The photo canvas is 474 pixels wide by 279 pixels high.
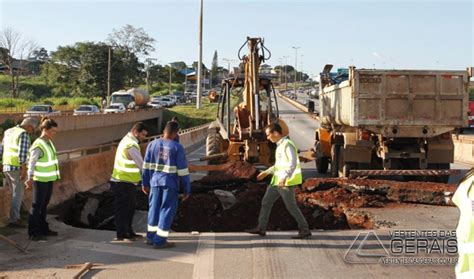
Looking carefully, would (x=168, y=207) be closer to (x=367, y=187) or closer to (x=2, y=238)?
(x=2, y=238)

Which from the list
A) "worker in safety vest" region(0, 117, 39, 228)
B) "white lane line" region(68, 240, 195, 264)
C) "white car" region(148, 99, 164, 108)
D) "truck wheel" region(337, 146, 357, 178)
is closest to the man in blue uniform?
"white lane line" region(68, 240, 195, 264)

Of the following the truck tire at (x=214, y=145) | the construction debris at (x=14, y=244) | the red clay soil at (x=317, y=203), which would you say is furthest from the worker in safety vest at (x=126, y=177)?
the truck tire at (x=214, y=145)

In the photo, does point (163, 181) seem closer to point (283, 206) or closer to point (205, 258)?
point (205, 258)

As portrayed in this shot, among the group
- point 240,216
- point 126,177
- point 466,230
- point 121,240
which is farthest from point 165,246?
point 466,230

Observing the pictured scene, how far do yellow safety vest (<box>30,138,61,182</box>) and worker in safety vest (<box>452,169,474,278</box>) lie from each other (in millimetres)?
6339

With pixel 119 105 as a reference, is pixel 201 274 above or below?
below

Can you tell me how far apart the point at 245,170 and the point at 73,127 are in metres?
19.8

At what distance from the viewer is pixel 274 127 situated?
27.7 feet

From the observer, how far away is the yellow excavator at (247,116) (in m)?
15.2

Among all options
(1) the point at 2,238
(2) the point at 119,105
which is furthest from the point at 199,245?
(2) the point at 119,105

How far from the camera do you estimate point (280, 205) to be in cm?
1093

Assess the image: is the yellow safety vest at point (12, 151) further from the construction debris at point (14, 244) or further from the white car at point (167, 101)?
the white car at point (167, 101)

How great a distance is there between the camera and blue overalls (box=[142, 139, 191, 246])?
312 inches

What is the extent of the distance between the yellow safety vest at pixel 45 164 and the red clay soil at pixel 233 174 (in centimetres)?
592
